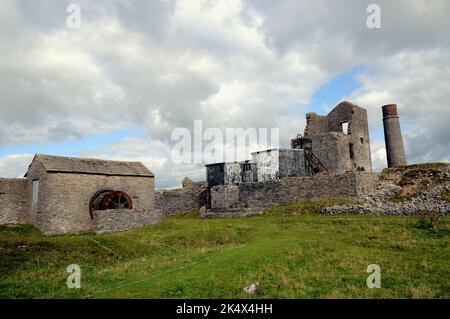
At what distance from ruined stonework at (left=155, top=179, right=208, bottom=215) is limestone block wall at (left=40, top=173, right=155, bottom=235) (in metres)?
12.7

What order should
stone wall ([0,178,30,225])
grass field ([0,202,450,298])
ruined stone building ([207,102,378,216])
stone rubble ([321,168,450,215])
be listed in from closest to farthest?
1. grass field ([0,202,450,298])
2. stone rubble ([321,168,450,215])
3. stone wall ([0,178,30,225])
4. ruined stone building ([207,102,378,216])

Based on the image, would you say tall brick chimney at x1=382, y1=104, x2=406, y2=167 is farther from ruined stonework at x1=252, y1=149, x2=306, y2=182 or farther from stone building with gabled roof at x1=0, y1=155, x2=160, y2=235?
stone building with gabled roof at x1=0, y1=155, x2=160, y2=235

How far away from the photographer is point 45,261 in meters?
15.4

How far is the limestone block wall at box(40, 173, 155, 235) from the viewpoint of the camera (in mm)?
26078

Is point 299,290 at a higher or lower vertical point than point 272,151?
lower

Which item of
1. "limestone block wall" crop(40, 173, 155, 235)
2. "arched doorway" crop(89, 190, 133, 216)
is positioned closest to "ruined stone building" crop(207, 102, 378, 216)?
"arched doorway" crop(89, 190, 133, 216)

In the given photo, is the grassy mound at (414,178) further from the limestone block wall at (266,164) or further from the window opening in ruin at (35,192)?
the window opening in ruin at (35,192)

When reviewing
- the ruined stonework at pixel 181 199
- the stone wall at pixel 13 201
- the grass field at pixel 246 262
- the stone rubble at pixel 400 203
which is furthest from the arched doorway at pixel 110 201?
the stone rubble at pixel 400 203

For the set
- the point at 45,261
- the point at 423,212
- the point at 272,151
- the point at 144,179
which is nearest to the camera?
the point at 45,261

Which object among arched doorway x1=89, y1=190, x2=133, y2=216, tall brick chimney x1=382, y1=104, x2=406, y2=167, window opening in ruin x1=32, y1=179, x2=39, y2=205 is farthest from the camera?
tall brick chimney x1=382, y1=104, x2=406, y2=167

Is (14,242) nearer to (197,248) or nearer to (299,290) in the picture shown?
(197,248)
